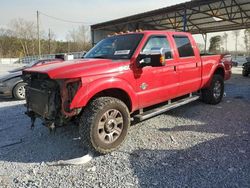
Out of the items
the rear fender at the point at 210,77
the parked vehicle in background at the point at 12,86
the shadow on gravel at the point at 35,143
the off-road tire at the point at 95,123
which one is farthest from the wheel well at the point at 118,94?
the parked vehicle in background at the point at 12,86

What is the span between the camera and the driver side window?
460 cm

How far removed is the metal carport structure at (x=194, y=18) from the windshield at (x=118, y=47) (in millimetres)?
10925

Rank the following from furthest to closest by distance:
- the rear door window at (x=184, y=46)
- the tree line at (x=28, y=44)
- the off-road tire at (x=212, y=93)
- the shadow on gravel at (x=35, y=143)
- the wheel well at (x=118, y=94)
Result: the tree line at (x=28, y=44), the off-road tire at (x=212, y=93), the rear door window at (x=184, y=46), the wheel well at (x=118, y=94), the shadow on gravel at (x=35, y=143)

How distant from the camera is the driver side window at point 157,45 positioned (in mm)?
4604

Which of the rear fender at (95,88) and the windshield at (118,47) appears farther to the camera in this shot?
the windshield at (118,47)

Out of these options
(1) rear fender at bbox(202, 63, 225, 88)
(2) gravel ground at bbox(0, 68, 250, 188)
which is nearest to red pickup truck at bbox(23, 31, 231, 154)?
(2) gravel ground at bbox(0, 68, 250, 188)

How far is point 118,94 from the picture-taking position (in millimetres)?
4266

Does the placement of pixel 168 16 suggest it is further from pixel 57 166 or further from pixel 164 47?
pixel 57 166

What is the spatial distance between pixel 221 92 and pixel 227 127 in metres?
2.31

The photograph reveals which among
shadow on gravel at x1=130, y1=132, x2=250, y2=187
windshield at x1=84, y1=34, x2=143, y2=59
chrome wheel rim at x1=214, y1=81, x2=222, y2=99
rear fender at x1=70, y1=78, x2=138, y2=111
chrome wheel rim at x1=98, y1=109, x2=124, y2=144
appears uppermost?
windshield at x1=84, y1=34, x2=143, y2=59

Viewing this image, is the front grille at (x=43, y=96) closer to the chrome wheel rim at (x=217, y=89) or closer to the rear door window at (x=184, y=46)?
the rear door window at (x=184, y=46)

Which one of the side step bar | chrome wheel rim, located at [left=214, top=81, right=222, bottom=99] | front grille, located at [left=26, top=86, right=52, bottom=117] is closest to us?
front grille, located at [left=26, top=86, right=52, bottom=117]

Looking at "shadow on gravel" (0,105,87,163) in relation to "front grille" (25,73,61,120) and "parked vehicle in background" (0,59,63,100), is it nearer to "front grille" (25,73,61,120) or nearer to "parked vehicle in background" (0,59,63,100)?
"front grille" (25,73,61,120)

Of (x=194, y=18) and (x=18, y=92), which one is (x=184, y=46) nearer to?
(x=18, y=92)
